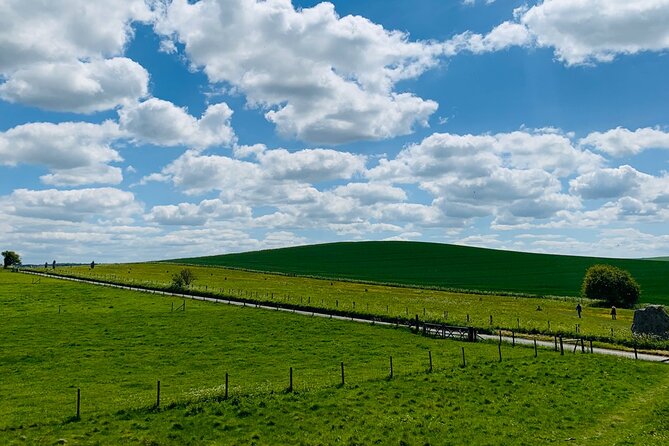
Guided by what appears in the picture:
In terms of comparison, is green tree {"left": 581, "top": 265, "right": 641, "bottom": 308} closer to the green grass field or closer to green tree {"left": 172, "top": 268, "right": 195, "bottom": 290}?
the green grass field

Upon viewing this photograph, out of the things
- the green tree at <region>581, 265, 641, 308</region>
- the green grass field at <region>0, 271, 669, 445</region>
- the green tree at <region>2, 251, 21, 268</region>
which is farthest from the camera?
the green tree at <region>2, 251, 21, 268</region>

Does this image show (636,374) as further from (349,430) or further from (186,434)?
(186,434)

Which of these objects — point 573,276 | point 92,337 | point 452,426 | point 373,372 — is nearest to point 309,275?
point 573,276

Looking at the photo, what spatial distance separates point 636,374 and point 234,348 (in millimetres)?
34271

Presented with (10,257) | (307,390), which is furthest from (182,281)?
(10,257)

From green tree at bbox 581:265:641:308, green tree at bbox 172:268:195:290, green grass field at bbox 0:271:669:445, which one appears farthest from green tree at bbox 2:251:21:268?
green tree at bbox 581:265:641:308

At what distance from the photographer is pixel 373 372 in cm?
3841

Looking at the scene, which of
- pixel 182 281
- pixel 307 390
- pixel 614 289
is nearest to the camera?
pixel 307 390

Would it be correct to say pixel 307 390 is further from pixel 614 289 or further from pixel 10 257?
pixel 10 257

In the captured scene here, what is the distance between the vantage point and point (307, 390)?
32.1 meters

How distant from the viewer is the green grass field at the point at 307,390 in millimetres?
25828

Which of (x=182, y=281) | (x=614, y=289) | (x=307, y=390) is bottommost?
(x=307, y=390)

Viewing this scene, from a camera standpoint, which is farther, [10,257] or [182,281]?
[10,257]

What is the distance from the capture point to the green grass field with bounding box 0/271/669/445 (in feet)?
84.7
